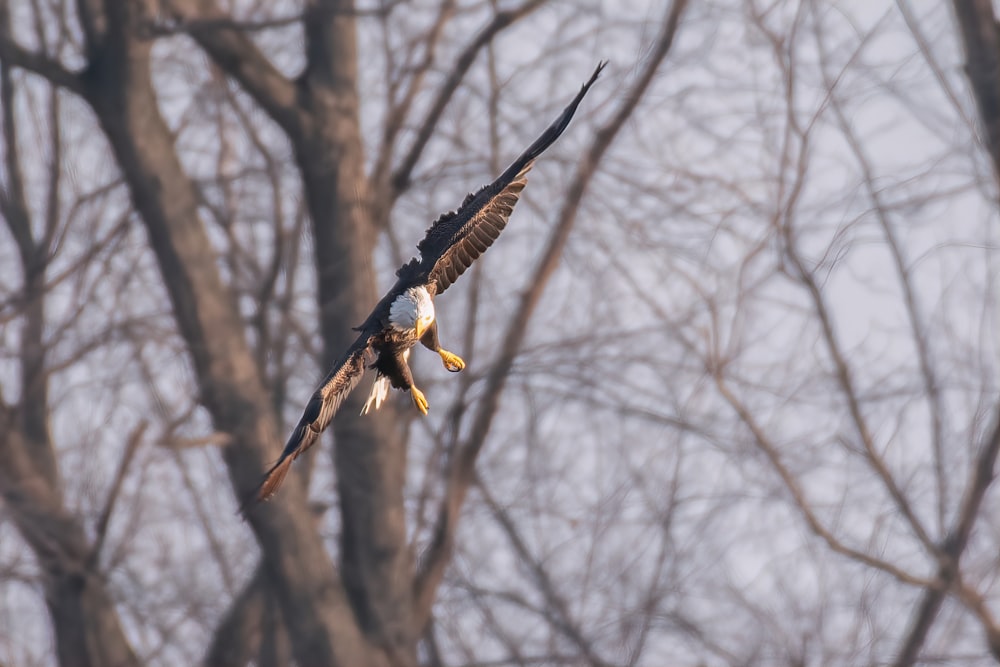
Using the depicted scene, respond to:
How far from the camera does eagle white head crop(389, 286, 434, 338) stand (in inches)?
201

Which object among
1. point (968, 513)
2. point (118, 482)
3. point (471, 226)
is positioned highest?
point (118, 482)

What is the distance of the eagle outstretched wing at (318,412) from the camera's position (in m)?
4.64

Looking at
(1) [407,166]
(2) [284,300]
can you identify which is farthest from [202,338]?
(1) [407,166]

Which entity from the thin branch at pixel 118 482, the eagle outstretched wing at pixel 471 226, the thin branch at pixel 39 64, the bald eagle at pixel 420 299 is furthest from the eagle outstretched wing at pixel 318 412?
the thin branch at pixel 39 64

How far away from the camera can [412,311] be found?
16.9 feet

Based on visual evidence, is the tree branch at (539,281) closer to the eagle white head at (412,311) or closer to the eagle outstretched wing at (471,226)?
the eagle outstretched wing at (471,226)

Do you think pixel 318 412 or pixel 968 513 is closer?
pixel 318 412

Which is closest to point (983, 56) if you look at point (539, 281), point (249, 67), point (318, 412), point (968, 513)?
point (968, 513)

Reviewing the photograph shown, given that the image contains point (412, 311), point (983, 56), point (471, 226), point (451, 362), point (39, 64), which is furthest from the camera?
point (39, 64)

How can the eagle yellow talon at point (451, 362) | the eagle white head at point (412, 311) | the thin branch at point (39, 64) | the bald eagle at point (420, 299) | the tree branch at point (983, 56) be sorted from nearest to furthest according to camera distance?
the bald eagle at point (420, 299), the eagle white head at point (412, 311), the eagle yellow talon at point (451, 362), the tree branch at point (983, 56), the thin branch at point (39, 64)

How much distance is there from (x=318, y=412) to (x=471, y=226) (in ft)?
3.35

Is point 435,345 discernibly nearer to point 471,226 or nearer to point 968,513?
point 471,226

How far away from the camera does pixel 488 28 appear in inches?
392

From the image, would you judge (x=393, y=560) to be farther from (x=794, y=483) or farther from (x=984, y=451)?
(x=984, y=451)
